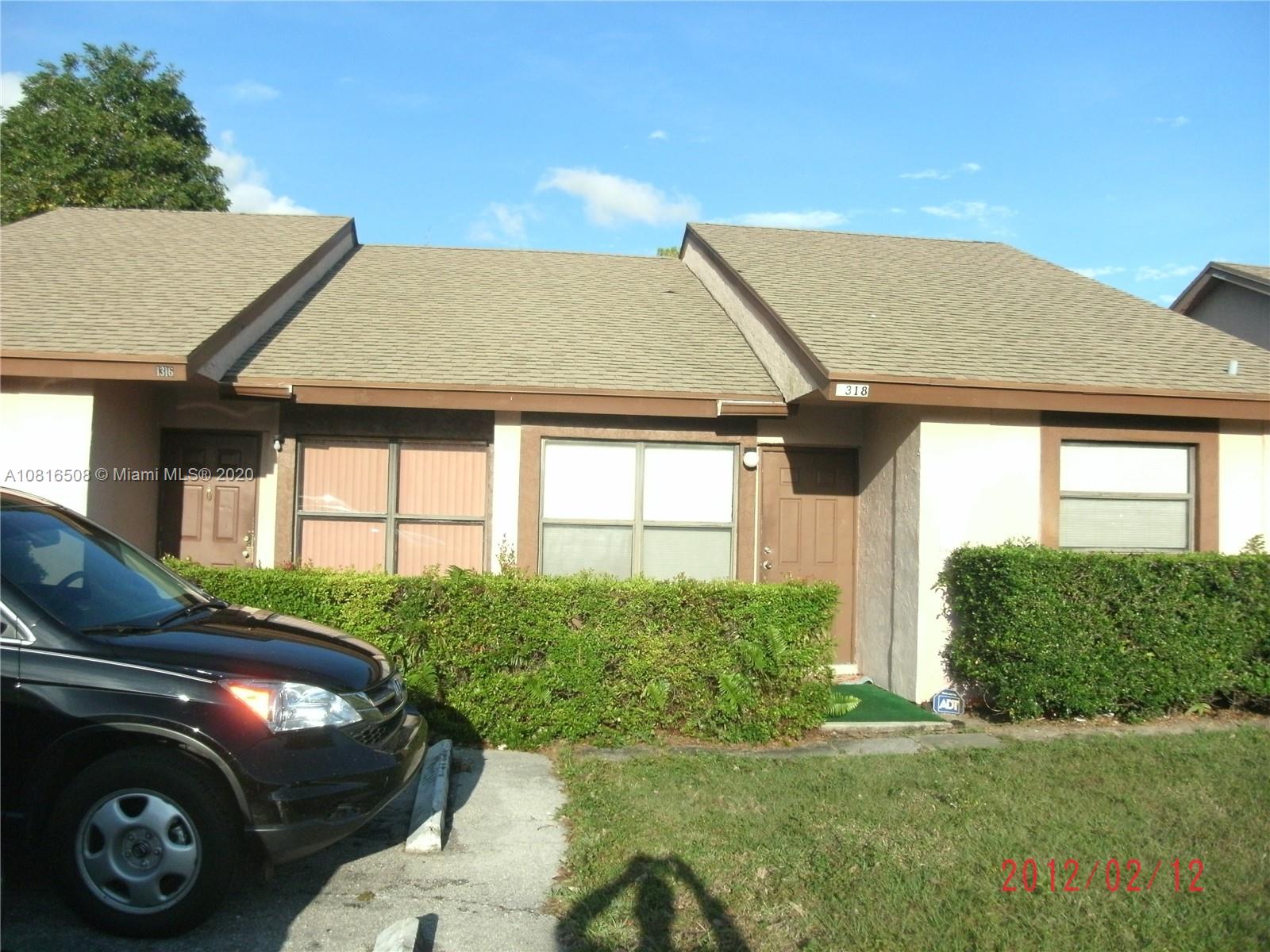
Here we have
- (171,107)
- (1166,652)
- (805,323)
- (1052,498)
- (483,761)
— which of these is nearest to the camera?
(483,761)

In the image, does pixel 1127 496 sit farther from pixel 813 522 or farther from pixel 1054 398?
pixel 813 522

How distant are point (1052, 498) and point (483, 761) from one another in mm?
5545

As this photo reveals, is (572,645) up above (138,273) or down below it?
below

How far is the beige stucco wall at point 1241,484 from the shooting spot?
9172mm

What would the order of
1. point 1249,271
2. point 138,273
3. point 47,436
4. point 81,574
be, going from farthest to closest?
point 1249,271
point 138,273
point 47,436
point 81,574

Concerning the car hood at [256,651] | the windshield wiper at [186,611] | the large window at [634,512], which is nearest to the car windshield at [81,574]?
the windshield wiper at [186,611]

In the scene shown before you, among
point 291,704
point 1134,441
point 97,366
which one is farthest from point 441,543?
point 1134,441

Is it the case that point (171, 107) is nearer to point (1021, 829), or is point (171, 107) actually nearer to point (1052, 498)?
point (1052, 498)

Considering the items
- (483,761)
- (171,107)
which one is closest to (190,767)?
(483,761)

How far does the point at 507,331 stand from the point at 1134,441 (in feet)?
20.5

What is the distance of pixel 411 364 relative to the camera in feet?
30.3

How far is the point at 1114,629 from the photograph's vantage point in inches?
312

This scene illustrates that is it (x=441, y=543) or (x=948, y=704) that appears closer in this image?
(x=948, y=704)
